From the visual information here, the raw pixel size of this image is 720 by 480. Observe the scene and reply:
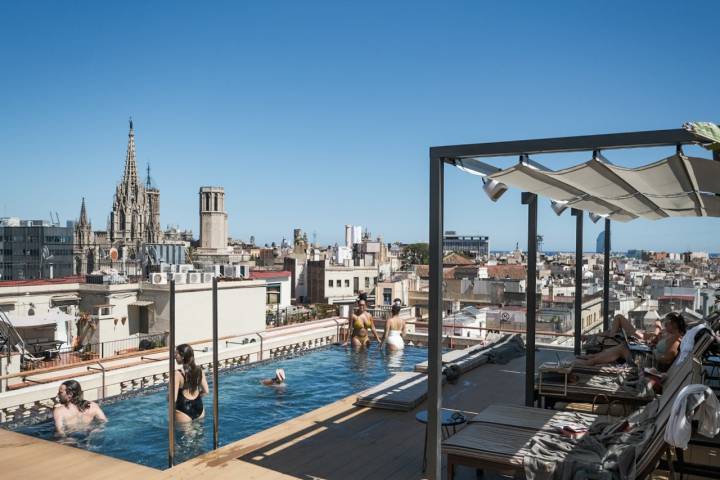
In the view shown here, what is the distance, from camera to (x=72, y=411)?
7270mm

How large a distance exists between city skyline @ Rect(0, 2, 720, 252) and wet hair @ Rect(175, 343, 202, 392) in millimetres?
3574

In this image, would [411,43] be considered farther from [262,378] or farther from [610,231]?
[262,378]

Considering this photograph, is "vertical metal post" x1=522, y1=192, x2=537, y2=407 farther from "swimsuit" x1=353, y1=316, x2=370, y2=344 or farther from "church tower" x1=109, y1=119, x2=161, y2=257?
"church tower" x1=109, y1=119, x2=161, y2=257

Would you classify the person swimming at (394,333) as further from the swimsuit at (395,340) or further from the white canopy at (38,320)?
the white canopy at (38,320)

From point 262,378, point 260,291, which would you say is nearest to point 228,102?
point 260,291

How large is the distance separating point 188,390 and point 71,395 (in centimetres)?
145

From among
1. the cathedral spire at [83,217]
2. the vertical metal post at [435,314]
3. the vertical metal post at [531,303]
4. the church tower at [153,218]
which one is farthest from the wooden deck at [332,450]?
the cathedral spire at [83,217]

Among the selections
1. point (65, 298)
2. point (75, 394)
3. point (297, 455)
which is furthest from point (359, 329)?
point (65, 298)

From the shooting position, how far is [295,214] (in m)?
128

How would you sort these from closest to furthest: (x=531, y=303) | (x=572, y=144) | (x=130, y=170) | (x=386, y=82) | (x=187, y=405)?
(x=572, y=144) < (x=531, y=303) < (x=187, y=405) < (x=386, y=82) < (x=130, y=170)

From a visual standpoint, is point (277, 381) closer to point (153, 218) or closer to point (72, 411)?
point (72, 411)

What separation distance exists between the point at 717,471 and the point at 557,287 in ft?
111

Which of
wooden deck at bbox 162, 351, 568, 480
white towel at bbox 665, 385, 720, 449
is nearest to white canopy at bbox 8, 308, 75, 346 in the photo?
wooden deck at bbox 162, 351, 568, 480

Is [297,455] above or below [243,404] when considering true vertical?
above
